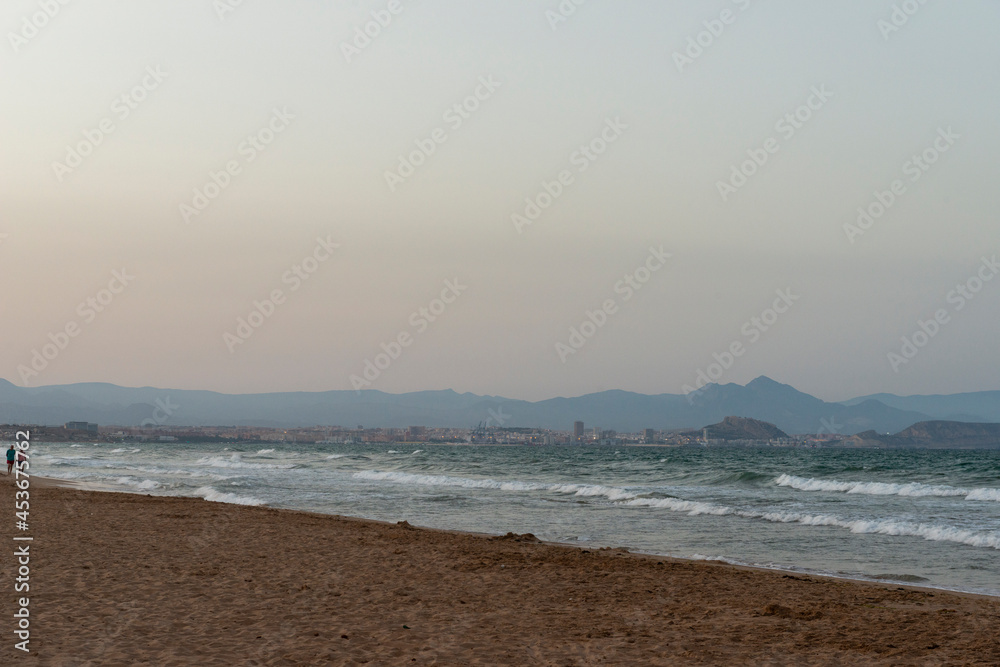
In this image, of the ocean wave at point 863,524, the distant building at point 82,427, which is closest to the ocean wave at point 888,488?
the ocean wave at point 863,524

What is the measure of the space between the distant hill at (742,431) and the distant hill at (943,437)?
15070mm

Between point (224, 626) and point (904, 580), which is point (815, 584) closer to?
point (904, 580)

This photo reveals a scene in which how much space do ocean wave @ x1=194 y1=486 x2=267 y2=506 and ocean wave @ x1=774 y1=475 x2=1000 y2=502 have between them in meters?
22.6

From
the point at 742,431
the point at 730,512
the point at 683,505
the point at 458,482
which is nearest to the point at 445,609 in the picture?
the point at 730,512

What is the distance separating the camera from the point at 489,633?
818 cm

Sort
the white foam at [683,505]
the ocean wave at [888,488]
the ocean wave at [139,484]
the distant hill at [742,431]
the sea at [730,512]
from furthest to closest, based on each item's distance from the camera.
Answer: the distant hill at [742,431] < the ocean wave at [139,484] < the ocean wave at [888,488] < the white foam at [683,505] < the sea at [730,512]

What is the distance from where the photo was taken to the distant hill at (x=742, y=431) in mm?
152875

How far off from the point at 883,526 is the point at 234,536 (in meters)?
14.4

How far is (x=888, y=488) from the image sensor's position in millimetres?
33938

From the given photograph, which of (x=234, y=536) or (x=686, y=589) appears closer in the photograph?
(x=686, y=589)

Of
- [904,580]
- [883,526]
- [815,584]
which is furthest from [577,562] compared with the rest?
[883,526]

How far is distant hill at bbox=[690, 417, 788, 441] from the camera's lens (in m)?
153

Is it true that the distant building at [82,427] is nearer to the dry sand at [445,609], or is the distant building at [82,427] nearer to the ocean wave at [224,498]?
the ocean wave at [224,498]

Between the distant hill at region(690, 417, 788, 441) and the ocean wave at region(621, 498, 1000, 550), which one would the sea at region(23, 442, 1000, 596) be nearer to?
the ocean wave at region(621, 498, 1000, 550)
